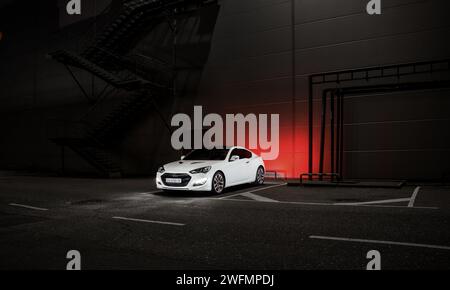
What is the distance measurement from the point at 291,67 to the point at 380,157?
575 centimetres

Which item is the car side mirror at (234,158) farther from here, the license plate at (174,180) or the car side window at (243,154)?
the license plate at (174,180)

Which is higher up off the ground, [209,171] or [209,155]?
[209,155]

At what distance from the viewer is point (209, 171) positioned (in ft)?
36.9

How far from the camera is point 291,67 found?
1766 cm

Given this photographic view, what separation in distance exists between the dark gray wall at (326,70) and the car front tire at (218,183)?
20.9 feet

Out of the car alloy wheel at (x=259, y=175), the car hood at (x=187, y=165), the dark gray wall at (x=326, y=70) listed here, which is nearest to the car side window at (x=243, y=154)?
the car alloy wheel at (x=259, y=175)

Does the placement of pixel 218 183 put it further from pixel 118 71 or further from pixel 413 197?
pixel 118 71

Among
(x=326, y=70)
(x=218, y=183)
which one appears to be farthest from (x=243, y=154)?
(x=326, y=70)

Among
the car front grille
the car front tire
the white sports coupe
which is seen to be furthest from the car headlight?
the car front tire

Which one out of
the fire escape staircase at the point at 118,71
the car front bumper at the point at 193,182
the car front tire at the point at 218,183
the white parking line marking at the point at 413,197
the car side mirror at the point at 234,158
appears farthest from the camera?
the fire escape staircase at the point at 118,71

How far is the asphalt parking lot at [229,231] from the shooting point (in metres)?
4.77

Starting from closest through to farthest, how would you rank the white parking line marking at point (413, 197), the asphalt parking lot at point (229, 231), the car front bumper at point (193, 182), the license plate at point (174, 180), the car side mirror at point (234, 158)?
1. the asphalt parking lot at point (229, 231)
2. the white parking line marking at point (413, 197)
3. the car front bumper at point (193, 182)
4. the license plate at point (174, 180)
5. the car side mirror at point (234, 158)

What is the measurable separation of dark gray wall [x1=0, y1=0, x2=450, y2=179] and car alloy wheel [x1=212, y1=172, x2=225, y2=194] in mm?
6376
